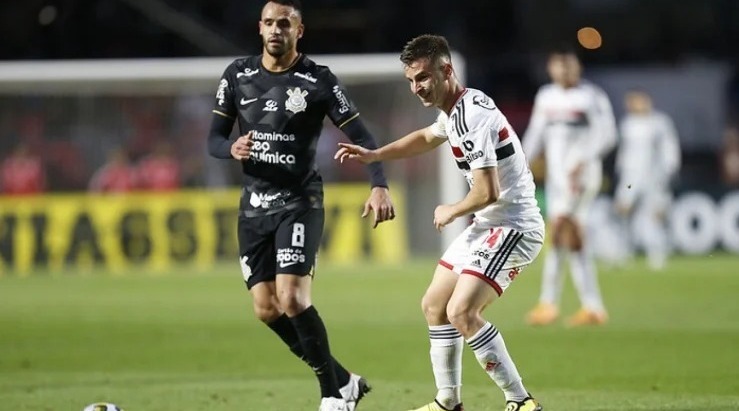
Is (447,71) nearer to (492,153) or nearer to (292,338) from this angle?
(492,153)

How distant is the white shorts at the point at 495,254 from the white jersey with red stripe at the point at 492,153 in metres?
0.06

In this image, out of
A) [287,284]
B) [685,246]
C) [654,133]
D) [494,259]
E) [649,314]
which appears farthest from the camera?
[685,246]

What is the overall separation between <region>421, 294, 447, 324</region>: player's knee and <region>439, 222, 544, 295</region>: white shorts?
8.1 inches

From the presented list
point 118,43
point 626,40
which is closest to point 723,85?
point 626,40

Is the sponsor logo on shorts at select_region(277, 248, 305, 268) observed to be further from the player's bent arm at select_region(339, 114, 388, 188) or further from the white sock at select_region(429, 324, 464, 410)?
the white sock at select_region(429, 324, 464, 410)

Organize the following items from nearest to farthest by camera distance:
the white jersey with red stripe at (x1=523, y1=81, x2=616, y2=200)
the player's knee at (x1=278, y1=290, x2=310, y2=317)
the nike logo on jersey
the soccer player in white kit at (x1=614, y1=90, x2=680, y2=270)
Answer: the player's knee at (x1=278, y1=290, x2=310, y2=317)
the nike logo on jersey
the white jersey with red stripe at (x1=523, y1=81, x2=616, y2=200)
the soccer player in white kit at (x1=614, y1=90, x2=680, y2=270)

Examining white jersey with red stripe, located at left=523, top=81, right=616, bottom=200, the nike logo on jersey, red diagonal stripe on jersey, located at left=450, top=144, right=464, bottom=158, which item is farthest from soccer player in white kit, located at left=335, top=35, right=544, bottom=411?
white jersey with red stripe, located at left=523, top=81, right=616, bottom=200

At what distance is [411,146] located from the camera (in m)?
8.12

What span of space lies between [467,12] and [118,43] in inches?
289

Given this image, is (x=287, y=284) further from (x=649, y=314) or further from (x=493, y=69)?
(x=493, y=69)

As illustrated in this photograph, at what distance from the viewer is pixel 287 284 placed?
8102 mm

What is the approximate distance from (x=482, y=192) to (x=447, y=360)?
41.7 inches

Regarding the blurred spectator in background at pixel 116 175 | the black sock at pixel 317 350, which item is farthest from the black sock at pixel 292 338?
the blurred spectator in background at pixel 116 175

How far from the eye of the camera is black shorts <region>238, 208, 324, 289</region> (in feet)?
26.9
